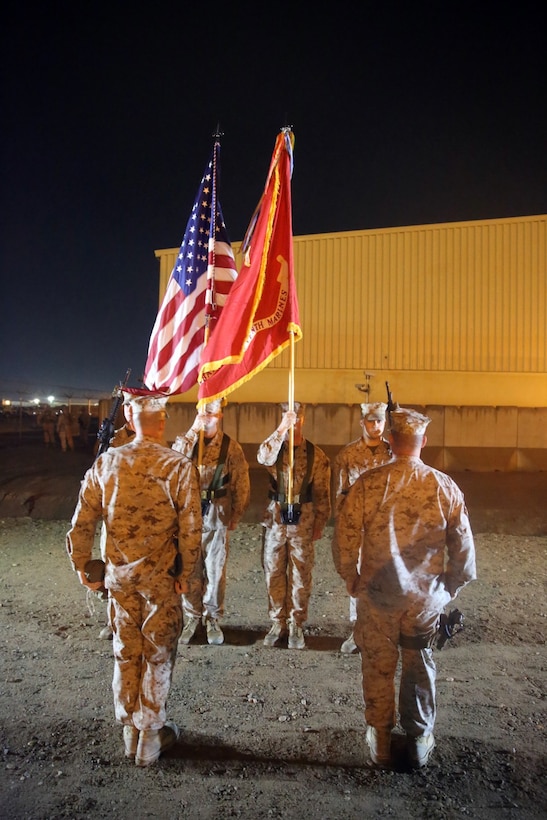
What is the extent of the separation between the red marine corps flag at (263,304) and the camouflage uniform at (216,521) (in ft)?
2.43

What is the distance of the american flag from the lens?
5.13 metres

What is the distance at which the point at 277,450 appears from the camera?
15.9ft

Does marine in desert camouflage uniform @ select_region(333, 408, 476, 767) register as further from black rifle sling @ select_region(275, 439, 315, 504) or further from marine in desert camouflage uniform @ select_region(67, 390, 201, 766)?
black rifle sling @ select_region(275, 439, 315, 504)

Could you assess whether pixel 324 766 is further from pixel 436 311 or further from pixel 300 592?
pixel 436 311

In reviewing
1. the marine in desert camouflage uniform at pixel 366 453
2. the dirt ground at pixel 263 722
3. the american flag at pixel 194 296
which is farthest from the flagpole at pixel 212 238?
the dirt ground at pixel 263 722

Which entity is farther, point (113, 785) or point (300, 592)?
point (300, 592)

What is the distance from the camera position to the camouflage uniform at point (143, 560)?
305 centimetres

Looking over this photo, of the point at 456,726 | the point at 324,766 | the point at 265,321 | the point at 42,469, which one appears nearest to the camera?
the point at 324,766

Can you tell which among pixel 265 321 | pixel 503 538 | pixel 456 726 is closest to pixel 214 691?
pixel 456 726

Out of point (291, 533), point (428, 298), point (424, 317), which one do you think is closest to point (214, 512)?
point (291, 533)

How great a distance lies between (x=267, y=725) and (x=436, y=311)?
552 inches

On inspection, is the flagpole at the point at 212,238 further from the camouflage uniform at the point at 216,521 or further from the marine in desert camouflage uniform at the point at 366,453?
the marine in desert camouflage uniform at the point at 366,453

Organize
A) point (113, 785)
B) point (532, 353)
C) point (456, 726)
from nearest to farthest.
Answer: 1. point (113, 785)
2. point (456, 726)
3. point (532, 353)

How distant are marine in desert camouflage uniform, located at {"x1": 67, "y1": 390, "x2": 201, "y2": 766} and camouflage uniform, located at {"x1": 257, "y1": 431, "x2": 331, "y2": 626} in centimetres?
178
